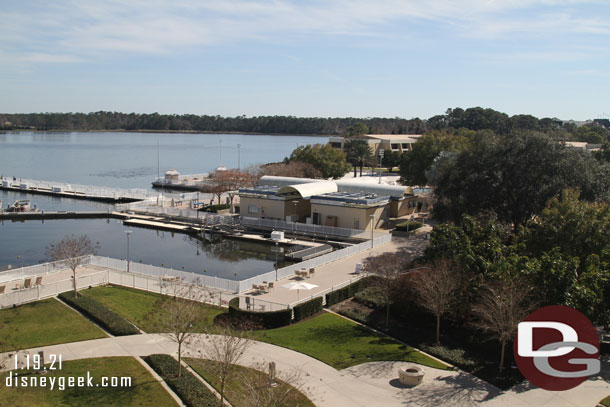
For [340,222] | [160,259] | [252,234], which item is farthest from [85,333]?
[340,222]

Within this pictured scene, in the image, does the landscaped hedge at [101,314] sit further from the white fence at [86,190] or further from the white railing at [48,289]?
the white fence at [86,190]

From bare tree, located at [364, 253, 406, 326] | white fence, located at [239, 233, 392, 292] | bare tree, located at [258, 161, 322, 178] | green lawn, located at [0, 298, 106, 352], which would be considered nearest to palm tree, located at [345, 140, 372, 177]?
bare tree, located at [258, 161, 322, 178]

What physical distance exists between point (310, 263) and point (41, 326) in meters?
17.5

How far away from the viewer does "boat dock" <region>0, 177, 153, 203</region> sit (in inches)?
2886

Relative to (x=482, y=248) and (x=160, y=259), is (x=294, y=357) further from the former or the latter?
(x=160, y=259)

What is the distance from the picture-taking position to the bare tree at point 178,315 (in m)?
20.8

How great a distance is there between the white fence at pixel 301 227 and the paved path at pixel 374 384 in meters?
26.8

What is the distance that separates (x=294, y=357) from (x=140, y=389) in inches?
254

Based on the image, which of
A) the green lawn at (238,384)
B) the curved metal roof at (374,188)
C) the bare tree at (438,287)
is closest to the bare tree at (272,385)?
the green lawn at (238,384)

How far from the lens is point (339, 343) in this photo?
24453 mm

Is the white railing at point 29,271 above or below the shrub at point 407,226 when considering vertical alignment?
below

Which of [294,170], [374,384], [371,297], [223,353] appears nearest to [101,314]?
[223,353]

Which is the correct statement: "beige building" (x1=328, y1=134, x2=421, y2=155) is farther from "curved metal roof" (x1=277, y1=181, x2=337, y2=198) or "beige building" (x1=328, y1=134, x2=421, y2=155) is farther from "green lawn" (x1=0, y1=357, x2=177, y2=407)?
"green lawn" (x1=0, y1=357, x2=177, y2=407)

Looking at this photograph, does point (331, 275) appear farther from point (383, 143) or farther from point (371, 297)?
point (383, 143)
